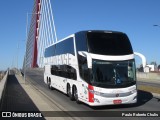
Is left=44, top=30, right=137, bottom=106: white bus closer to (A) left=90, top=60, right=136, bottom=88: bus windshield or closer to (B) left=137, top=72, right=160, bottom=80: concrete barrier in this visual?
(A) left=90, top=60, right=136, bottom=88: bus windshield

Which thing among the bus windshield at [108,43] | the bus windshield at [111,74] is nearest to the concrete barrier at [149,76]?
the bus windshield at [108,43]

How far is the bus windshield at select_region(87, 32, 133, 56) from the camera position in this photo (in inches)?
611

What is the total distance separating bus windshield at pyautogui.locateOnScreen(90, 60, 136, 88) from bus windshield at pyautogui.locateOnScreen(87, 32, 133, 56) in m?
0.51

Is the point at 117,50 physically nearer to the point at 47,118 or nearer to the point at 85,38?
the point at 85,38

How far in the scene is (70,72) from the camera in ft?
61.3

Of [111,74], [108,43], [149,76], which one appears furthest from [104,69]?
[149,76]

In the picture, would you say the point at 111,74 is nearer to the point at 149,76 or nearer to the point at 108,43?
the point at 108,43

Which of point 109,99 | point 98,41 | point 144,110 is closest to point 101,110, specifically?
point 109,99

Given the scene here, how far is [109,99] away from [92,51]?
2.20 metres

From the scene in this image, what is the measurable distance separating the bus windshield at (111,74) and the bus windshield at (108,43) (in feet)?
1.68

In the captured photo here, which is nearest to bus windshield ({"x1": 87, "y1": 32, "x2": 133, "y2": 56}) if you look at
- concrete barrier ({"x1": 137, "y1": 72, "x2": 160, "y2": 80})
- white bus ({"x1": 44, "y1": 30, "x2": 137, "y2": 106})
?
white bus ({"x1": 44, "y1": 30, "x2": 137, "y2": 106})

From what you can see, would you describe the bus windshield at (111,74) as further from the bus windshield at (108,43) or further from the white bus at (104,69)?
the bus windshield at (108,43)

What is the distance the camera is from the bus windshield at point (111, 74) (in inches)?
593

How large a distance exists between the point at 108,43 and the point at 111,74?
1.50m
